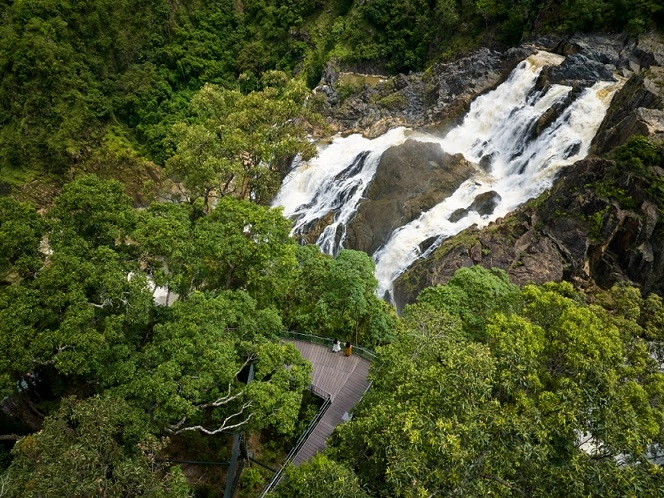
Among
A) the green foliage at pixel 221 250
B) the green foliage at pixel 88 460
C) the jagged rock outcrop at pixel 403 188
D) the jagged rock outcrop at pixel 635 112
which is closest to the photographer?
the green foliage at pixel 88 460

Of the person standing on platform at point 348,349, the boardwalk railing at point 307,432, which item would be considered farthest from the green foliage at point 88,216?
the person standing on platform at point 348,349

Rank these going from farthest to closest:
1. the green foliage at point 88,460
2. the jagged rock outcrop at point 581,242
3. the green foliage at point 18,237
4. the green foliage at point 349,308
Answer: the jagged rock outcrop at point 581,242 < the green foliage at point 349,308 < the green foliage at point 18,237 < the green foliage at point 88,460

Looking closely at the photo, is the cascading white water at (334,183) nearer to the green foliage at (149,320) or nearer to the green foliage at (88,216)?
the green foliage at (149,320)

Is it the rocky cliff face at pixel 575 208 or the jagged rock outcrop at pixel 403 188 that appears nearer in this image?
the rocky cliff face at pixel 575 208

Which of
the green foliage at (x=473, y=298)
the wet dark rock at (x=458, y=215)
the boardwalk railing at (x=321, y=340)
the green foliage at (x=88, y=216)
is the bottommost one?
the wet dark rock at (x=458, y=215)

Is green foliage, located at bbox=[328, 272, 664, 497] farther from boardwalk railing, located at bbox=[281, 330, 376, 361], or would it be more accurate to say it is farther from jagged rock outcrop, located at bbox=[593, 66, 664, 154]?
jagged rock outcrop, located at bbox=[593, 66, 664, 154]

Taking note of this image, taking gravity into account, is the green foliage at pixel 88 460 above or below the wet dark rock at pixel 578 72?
below

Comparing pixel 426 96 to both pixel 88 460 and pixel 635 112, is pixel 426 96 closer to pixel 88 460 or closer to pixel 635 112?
pixel 635 112
